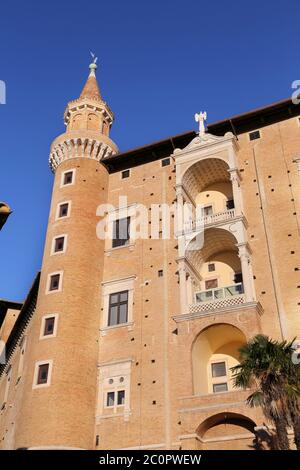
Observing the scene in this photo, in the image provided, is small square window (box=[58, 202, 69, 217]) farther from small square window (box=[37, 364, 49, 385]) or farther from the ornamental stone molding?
small square window (box=[37, 364, 49, 385])

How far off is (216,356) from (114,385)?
5.61 m

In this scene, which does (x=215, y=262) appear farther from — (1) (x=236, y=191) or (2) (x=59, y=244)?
(2) (x=59, y=244)

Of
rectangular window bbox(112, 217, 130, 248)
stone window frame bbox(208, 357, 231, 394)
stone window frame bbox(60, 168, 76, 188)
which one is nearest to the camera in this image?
stone window frame bbox(208, 357, 231, 394)

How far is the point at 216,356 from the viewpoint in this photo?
94.7 feet

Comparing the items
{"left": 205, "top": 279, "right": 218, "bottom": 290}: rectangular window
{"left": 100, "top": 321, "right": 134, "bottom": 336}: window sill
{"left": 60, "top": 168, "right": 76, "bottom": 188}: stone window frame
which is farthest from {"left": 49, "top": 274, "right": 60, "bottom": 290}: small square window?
{"left": 205, "top": 279, "right": 218, "bottom": 290}: rectangular window

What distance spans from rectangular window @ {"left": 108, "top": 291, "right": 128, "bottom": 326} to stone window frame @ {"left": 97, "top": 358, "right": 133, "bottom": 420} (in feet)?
8.54

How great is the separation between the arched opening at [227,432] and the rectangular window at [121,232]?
12.7 m

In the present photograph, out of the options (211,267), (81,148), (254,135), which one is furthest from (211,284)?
(81,148)

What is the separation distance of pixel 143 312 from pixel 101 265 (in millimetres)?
4679

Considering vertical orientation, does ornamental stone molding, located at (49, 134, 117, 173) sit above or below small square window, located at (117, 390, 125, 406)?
above

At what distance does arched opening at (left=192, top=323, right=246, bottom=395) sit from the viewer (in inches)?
1077

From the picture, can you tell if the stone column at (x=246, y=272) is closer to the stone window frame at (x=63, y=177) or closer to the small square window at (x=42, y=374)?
the small square window at (x=42, y=374)
